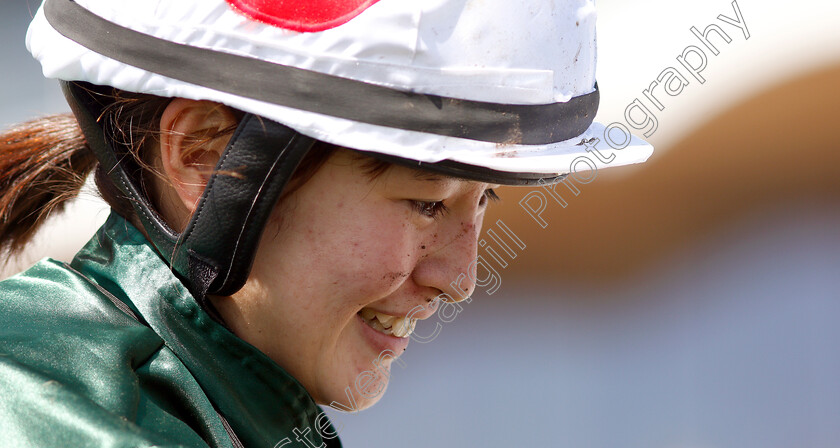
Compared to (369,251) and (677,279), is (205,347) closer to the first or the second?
(369,251)

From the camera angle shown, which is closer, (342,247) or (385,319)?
(342,247)

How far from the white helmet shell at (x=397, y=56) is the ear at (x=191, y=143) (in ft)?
0.14

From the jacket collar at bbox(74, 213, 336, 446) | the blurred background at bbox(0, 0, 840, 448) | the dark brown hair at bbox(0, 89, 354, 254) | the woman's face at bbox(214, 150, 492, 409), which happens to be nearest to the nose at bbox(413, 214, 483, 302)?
the woman's face at bbox(214, 150, 492, 409)

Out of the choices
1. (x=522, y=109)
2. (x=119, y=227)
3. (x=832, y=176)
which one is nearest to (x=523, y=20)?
(x=522, y=109)

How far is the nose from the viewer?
3.81 feet

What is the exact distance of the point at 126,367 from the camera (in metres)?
0.93

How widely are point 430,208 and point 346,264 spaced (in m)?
0.14

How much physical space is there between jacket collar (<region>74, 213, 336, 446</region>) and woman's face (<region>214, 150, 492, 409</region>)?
0.13 ft

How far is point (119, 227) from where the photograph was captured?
1.16 meters

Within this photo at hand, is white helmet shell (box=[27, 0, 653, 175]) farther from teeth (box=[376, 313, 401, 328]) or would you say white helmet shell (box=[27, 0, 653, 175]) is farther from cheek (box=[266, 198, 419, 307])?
teeth (box=[376, 313, 401, 328])

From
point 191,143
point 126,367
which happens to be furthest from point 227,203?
point 126,367

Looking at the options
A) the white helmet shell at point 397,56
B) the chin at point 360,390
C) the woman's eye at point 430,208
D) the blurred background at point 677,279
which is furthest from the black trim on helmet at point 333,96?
the blurred background at point 677,279

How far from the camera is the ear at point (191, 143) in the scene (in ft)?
3.51

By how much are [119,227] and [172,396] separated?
0.29 metres
